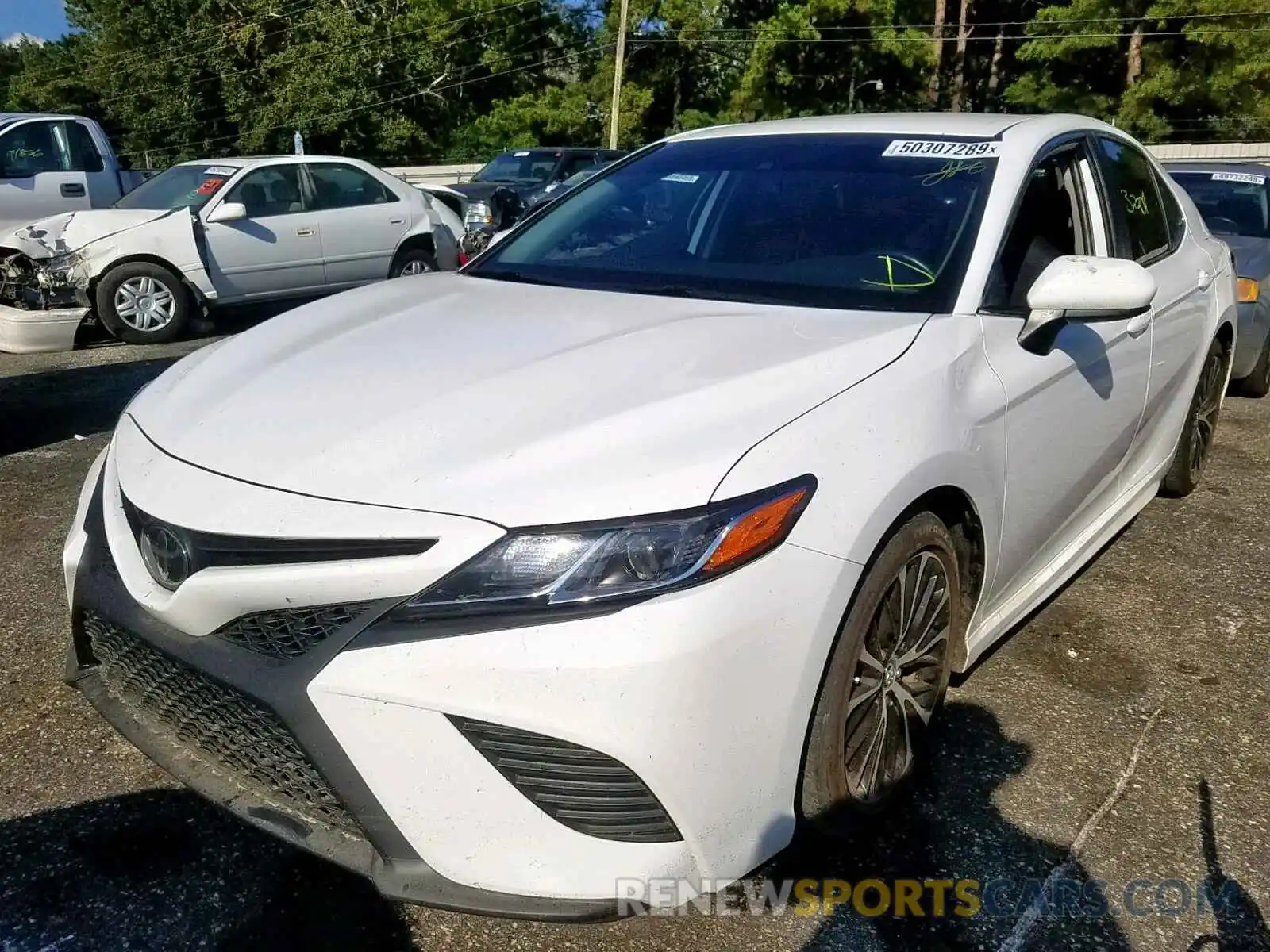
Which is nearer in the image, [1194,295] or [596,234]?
[596,234]

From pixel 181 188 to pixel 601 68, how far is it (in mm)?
36583

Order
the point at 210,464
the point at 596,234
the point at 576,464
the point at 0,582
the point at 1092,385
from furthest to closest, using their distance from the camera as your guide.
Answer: the point at 0,582, the point at 596,234, the point at 1092,385, the point at 210,464, the point at 576,464

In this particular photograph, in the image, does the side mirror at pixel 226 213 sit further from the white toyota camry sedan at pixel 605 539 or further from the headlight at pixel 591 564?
the headlight at pixel 591 564

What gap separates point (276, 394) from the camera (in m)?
2.30

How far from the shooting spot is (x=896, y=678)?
7.70ft

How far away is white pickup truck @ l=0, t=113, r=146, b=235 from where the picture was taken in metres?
9.80

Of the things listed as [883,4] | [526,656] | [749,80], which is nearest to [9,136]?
[526,656]

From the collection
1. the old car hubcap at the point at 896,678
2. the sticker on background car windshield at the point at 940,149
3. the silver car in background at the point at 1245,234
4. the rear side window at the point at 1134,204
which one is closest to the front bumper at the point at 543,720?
the old car hubcap at the point at 896,678

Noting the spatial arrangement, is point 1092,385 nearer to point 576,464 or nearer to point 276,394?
point 576,464

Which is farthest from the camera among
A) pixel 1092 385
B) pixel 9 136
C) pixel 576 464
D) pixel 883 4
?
pixel 883 4

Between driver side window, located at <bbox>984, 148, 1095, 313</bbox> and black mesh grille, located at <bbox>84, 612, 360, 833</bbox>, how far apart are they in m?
1.87

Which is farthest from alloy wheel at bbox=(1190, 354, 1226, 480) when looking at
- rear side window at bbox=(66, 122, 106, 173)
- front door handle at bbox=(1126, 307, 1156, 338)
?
rear side window at bbox=(66, 122, 106, 173)

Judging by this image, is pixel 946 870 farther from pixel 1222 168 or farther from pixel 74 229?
pixel 74 229

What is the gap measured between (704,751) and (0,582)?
3.01 m
